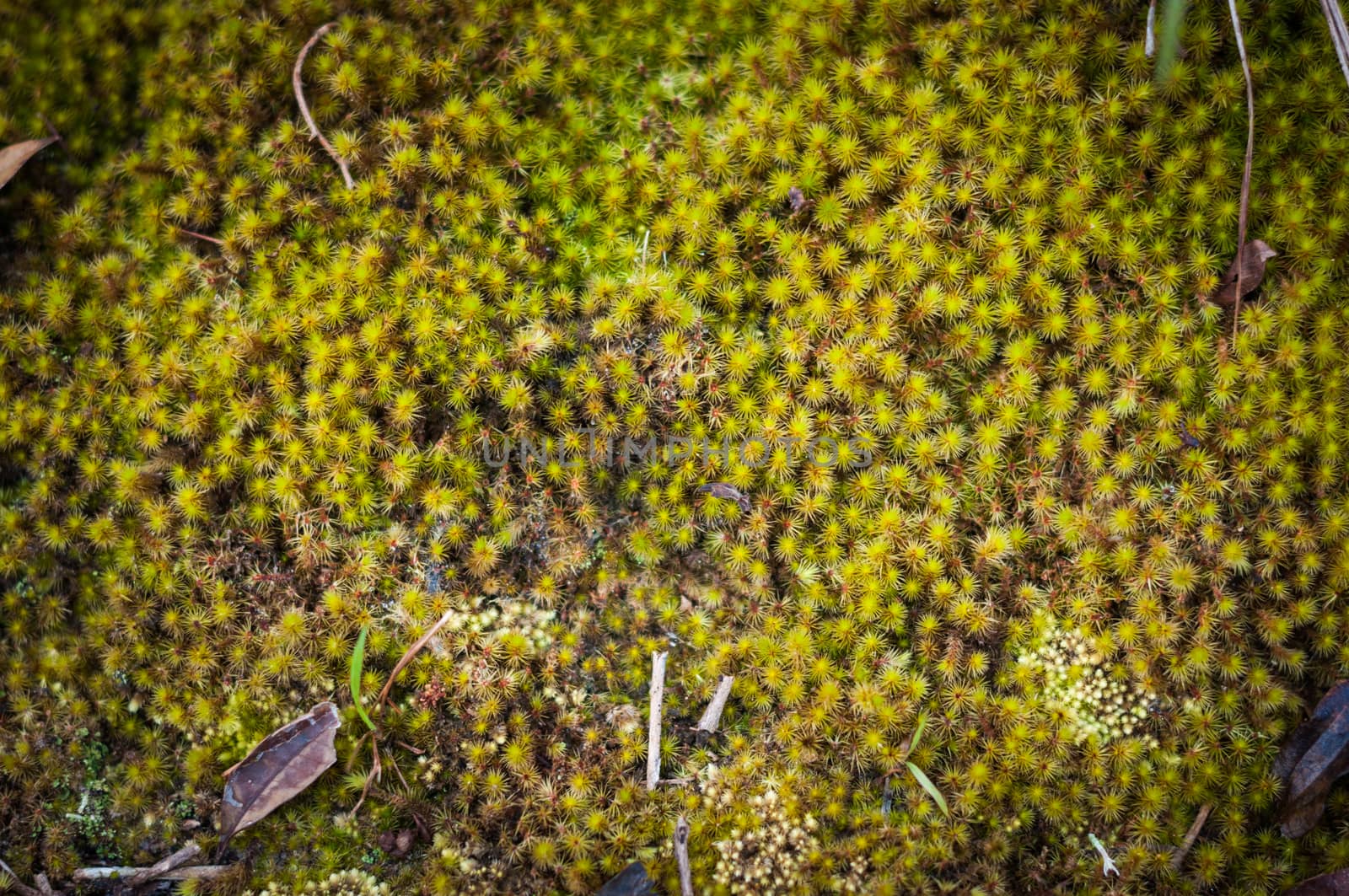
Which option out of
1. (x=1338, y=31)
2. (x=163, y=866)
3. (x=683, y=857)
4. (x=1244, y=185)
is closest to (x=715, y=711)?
(x=683, y=857)

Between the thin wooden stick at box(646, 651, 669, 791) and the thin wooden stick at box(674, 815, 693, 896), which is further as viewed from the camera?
the thin wooden stick at box(646, 651, 669, 791)

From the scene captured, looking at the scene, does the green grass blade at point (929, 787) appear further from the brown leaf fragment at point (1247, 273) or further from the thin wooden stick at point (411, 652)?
the brown leaf fragment at point (1247, 273)

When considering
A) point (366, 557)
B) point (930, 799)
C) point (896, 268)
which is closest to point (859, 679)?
point (930, 799)

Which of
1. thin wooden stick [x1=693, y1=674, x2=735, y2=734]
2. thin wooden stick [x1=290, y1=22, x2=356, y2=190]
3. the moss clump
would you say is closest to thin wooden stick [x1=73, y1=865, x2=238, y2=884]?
the moss clump

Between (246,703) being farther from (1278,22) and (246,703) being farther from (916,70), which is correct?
(1278,22)

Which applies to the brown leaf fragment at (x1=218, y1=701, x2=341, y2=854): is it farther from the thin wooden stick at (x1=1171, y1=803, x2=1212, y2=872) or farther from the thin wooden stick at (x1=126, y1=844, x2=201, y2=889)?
the thin wooden stick at (x1=1171, y1=803, x2=1212, y2=872)

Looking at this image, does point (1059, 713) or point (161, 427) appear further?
point (161, 427)
